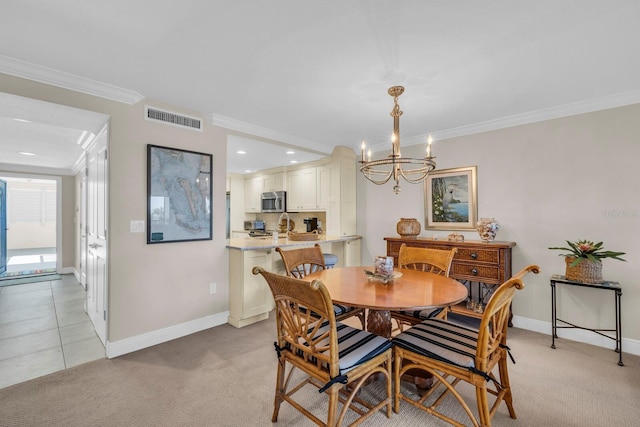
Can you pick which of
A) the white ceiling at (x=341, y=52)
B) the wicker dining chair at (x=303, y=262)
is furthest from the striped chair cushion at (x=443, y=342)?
the white ceiling at (x=341, y=52)

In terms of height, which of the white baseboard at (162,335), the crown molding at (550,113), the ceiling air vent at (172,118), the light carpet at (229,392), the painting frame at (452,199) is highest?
the crown molding at (550,113)

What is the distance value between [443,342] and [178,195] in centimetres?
273

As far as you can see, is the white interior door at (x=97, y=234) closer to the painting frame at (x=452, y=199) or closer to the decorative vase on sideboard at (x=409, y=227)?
the decorative vase on sideboard at (x=409, y=227)

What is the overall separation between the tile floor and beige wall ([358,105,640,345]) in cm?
442

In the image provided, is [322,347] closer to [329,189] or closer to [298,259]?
[298,259]

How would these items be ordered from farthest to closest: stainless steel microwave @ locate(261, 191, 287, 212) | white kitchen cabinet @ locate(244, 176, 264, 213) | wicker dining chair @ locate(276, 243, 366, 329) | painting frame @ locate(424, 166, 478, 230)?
white kitchen cabinet @ locate(244, 176, 264, 213), stainless steel microwave @ locate(261, 191, 287, 212), painting frame @ locate(424, 166, 478, 230), wicker dining chair @ locate(276, 243, 366, 329)

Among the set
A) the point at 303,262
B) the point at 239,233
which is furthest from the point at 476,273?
the point at 239,233

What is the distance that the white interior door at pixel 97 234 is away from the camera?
2.74 metres

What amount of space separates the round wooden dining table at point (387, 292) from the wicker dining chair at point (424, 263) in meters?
0.23

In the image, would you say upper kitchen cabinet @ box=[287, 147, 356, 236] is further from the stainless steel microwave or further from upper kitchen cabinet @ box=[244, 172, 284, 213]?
upper kitchen cabinet @ box=[244, 172, 284, 213]

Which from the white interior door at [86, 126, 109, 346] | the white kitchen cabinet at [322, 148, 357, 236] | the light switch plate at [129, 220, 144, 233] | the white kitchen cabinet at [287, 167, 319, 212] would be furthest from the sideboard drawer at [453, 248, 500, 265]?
the white interior door at [86, 126, 109, 346]

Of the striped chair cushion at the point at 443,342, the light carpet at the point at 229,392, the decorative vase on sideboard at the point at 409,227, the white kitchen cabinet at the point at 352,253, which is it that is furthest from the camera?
the white kitchen cabinet at the point at 352,253

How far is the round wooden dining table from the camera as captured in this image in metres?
1.60

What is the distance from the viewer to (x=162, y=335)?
2859 millimetres
